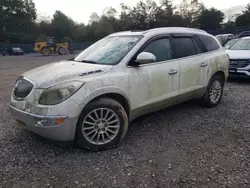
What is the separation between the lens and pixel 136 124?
3.95 metres

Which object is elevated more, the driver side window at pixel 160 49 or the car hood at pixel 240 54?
the driver side window at pixel 160 49

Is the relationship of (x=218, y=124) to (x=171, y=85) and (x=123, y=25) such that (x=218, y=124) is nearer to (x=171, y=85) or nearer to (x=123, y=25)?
(x=171, y=85)

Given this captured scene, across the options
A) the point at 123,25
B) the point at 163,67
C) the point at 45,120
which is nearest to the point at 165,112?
the point at 163,67

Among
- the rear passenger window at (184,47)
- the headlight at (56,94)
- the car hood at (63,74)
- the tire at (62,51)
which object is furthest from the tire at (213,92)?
the tire at (62,51)

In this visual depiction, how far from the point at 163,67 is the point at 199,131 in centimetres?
124

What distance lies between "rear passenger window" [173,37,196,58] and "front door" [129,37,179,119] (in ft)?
0.62

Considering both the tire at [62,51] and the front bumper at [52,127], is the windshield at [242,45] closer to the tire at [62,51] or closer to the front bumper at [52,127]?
the front bumper at [52,127]

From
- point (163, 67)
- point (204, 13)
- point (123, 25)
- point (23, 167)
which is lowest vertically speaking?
point (23, 167)

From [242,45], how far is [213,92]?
483 centimetres

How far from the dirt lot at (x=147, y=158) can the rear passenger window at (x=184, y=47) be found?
126 centimetres

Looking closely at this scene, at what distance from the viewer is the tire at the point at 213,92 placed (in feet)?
15.0

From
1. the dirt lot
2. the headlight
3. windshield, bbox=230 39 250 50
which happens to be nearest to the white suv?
the headlight

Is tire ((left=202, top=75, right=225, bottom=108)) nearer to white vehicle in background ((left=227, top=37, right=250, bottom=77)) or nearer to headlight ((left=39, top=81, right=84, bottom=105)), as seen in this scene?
white vehicle in background ((left=227, top=37, right=250, bottom=77))

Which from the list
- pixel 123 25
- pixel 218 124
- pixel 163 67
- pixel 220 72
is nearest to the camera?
pixel 163 67
